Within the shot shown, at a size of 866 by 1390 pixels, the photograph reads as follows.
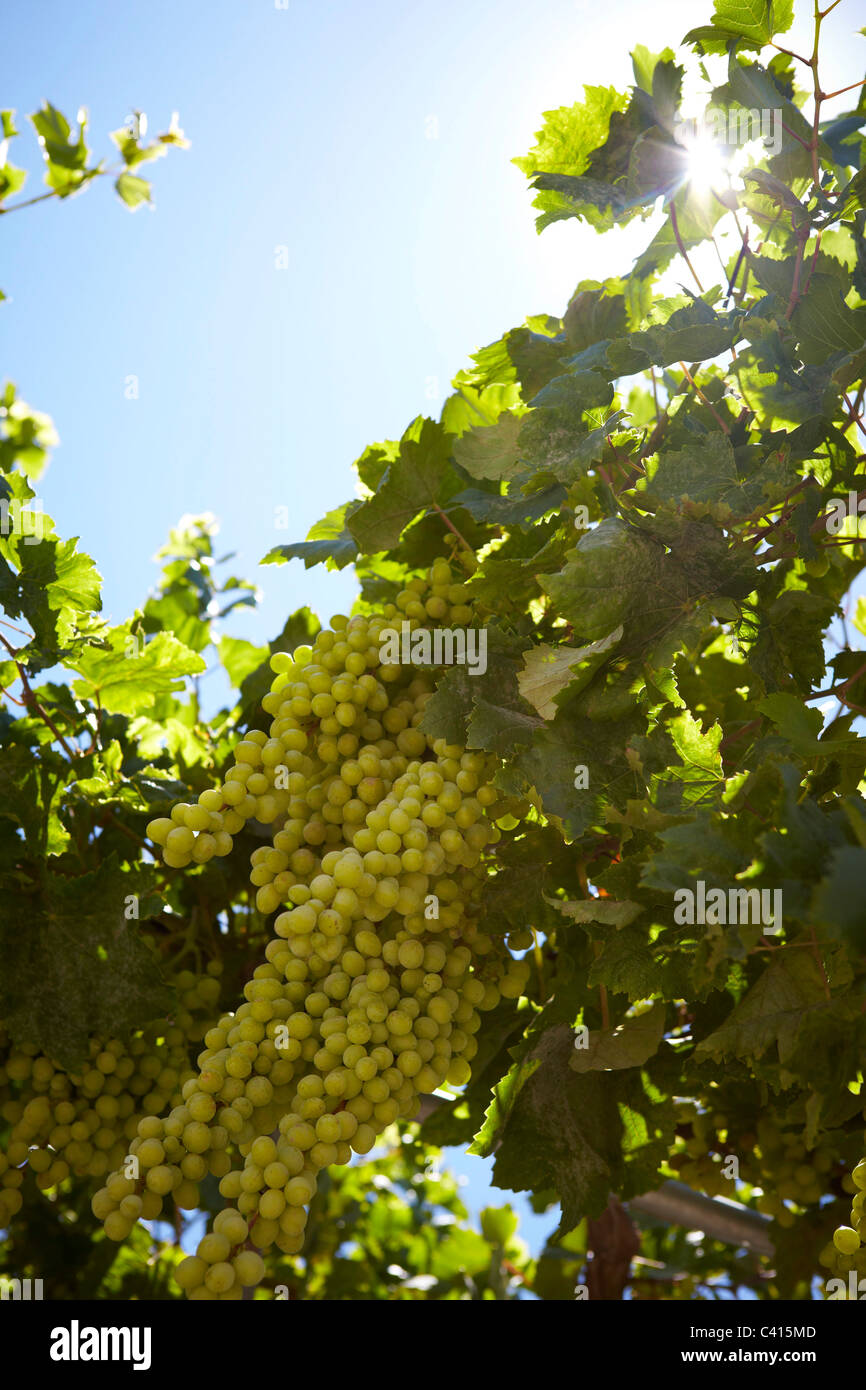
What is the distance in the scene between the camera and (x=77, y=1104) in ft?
4.46

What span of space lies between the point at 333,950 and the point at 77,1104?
1.65 ft

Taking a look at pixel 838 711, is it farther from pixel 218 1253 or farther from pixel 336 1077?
pixel 218 1253

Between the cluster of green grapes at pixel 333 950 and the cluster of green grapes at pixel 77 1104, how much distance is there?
252 mm

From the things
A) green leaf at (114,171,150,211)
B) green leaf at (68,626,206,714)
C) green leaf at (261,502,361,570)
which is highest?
green leaf at (114,171,150,211)

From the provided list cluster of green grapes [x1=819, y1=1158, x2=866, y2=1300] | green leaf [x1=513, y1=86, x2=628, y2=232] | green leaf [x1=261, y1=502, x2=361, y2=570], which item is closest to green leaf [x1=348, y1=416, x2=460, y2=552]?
green leaf [x1=261, y1=502, x2=361, y2=570]

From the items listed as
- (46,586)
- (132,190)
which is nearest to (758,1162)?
(46,586)

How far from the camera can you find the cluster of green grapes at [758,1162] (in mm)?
1664

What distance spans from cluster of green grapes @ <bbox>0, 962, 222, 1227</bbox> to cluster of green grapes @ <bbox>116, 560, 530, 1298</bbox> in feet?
0.83

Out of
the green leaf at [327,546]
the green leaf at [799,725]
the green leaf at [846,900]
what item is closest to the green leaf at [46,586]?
the green leaf at [327,546]

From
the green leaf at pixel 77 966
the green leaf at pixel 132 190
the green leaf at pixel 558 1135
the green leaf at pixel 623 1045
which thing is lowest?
the green leaf at pixel 558 1135

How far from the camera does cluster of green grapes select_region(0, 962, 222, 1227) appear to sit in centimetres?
133

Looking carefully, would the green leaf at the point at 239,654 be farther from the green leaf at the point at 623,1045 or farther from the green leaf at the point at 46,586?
the green leaf at the point at 623,1045

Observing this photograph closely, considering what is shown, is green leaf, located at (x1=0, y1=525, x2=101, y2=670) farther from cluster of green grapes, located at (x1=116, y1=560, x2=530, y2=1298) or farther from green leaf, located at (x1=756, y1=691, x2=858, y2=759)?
green leaf, located at (x1=756, y1=691, x2=858, y2=759)
